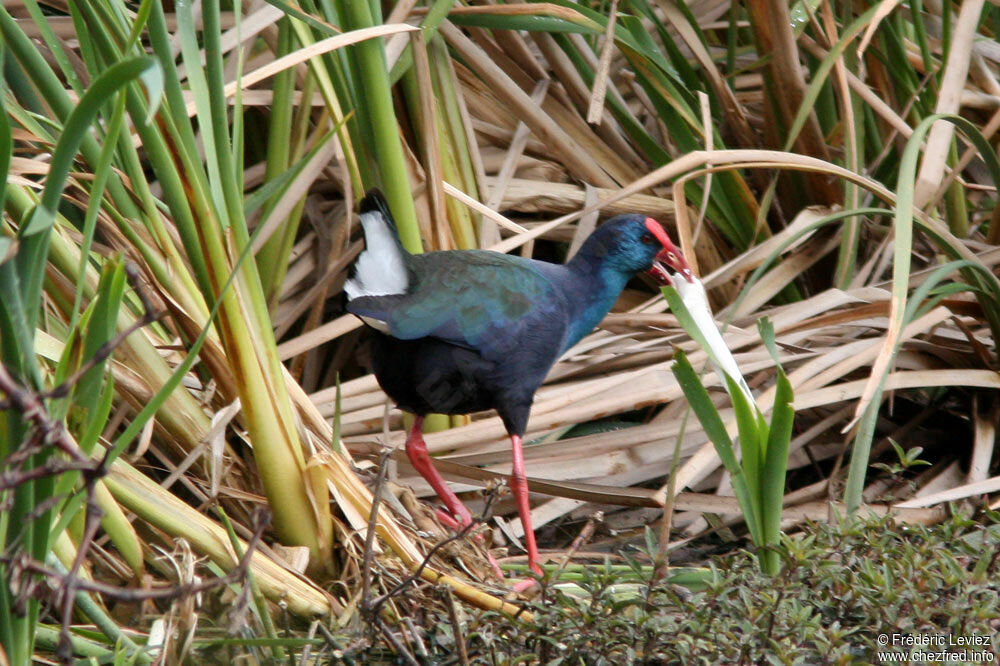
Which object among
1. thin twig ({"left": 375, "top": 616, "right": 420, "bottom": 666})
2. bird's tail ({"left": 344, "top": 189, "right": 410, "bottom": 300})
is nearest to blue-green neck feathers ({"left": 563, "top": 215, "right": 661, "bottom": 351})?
bird's tail ({"left": 344, "top": 189, "right": 410, "bottom": 300})

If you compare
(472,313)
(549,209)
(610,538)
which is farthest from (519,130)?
(610,538)

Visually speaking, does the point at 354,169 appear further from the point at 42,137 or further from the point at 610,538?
the point at 610,538

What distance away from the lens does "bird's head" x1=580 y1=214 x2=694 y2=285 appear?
2.29 metres

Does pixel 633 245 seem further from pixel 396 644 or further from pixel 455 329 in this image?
pixel 396 644

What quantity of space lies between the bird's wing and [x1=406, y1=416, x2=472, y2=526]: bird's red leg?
10.0 inches

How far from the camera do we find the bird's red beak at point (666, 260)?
2.27 m

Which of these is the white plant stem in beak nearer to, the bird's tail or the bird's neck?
the bird's neck

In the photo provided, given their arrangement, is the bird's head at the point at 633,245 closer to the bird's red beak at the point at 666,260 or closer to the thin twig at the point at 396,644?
the bird's red beak at the point at 666,260

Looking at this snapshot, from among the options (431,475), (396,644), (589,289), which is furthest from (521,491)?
(396,644)

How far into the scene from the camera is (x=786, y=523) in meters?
2.14

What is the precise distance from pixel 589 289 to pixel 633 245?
0.44 feet

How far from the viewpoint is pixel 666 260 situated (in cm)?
233

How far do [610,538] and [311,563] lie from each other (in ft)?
2.33

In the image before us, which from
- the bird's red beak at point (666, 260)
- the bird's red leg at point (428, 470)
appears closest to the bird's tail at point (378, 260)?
the bird's red leg at point (428, 470)
